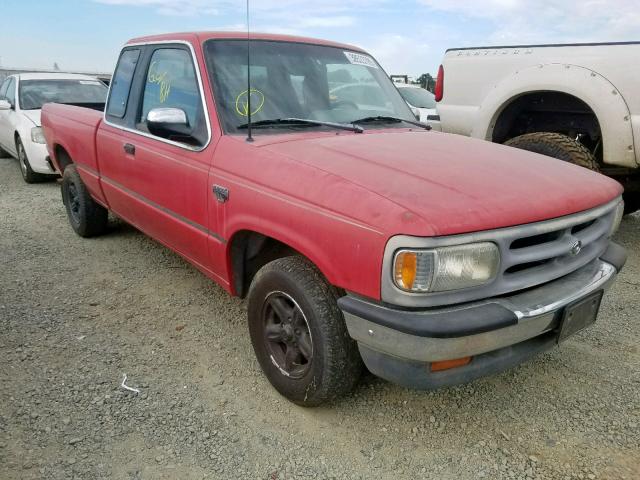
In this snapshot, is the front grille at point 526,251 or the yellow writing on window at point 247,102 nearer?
the front grille at point 526,251

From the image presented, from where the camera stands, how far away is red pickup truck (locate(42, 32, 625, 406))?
1.90m

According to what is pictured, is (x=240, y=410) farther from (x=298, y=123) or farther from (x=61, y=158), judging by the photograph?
(x=61, y=158)

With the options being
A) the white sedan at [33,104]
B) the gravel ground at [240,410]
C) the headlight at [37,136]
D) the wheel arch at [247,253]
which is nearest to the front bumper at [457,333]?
→ the gravel ground at [240,410]

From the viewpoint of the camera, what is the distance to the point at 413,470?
218 cm

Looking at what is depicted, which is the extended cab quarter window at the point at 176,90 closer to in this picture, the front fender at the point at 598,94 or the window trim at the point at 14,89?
the front fender at the point at 598,94

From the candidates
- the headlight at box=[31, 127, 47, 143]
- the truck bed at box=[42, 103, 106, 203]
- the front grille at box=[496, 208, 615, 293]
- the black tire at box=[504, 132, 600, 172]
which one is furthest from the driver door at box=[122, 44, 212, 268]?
the headlight at box=[31, 127, 47, 143]

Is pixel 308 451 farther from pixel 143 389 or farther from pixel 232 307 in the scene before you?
pixel 232 307

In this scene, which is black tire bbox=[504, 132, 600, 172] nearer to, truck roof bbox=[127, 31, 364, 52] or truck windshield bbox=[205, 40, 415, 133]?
truck windshield bbox=[205, 40, 415, 133]

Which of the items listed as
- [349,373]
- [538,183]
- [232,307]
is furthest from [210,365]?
[538,183]

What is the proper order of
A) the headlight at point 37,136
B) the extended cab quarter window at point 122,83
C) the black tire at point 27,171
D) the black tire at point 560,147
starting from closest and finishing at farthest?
the extended cab quarter window at point 122,83, the black tire at point 560,147, the headlight at point 37,136, the black tire at point 27,171

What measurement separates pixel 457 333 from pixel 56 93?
7970 millimetres

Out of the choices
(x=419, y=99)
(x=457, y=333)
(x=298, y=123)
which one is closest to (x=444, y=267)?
(x=457, y=333)

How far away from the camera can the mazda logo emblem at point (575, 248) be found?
2225 mm

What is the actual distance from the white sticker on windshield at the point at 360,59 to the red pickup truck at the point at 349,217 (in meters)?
0.02
